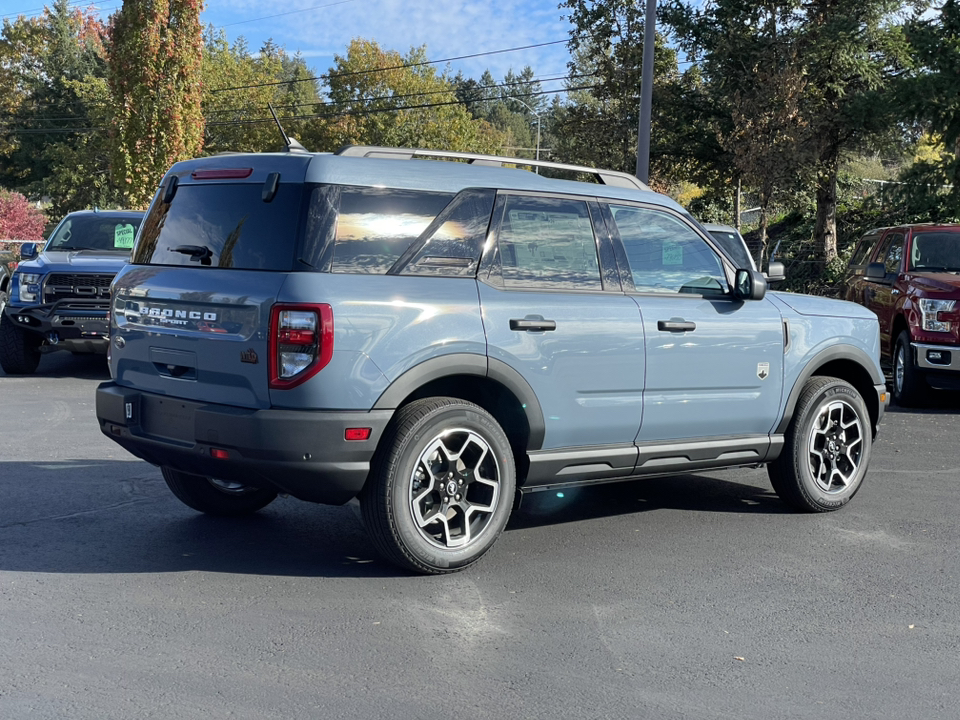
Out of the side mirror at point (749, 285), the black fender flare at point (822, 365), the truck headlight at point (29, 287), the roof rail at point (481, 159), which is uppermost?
the roof rail at point (481, 159)

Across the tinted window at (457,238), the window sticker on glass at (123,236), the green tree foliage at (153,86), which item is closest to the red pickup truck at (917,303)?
the tinted window at (457,238)

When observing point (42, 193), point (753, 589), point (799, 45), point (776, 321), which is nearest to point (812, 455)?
point (776, 321)

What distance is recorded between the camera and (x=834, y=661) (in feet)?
14.2

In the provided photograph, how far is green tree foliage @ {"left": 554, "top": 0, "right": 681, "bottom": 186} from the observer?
30.3 metres

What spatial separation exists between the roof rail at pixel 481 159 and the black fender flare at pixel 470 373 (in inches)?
39.9

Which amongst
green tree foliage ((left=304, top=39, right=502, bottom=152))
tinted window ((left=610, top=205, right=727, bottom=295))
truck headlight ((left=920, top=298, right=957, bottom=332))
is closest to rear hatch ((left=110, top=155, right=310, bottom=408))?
tinted window ((left=610, top=205, right=727, bottom=295))

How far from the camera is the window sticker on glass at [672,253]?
6.30 meters

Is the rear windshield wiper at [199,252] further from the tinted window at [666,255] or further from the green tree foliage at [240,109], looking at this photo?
the green tree foliage at [240,109]

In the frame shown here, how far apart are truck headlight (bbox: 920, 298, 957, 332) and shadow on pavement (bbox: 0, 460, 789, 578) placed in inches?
185

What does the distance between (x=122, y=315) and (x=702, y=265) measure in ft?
10.4

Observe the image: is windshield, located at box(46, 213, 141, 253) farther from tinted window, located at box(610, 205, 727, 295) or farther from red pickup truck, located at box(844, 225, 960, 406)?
tinted window, located at box(610, 205, 727, 295)

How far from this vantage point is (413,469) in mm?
5137

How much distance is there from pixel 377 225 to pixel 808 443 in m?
3.11

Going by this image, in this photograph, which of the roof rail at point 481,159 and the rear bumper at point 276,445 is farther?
the roof rail at point 481,159
